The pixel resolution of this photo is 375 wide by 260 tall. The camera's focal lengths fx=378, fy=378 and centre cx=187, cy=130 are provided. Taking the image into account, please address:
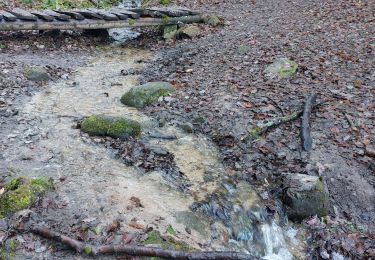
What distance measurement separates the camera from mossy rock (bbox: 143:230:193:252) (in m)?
3.67

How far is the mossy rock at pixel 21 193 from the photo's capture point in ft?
12.9

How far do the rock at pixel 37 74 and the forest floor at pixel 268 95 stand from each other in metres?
0.17

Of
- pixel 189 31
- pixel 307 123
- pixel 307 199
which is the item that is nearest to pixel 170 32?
pixel 189 31

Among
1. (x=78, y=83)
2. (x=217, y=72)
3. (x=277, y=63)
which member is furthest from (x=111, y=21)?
(x=277, y=63)

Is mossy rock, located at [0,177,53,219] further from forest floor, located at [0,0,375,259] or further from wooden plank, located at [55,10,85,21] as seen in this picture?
wooden plank, located at [55,10,85,21]

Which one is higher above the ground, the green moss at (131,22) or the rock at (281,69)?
the rock at (281,69)

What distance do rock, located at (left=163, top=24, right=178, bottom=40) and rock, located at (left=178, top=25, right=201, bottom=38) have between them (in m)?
Answer: 0.19

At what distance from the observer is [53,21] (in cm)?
944

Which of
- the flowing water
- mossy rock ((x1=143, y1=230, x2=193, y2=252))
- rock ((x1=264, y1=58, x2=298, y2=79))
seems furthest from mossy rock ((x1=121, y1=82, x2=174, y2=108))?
mossy rock ((x1=143, y1=230, x2=193, y2=252))

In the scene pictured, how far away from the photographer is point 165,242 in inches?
147

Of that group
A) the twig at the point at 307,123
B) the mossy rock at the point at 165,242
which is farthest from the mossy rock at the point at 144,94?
the mossy rock at the point at 165,242

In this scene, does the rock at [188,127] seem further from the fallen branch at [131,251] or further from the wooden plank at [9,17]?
the wooden plank at [9,17]

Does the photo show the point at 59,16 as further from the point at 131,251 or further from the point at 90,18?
the point at 131,251

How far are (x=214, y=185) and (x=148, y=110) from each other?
2394 mm
